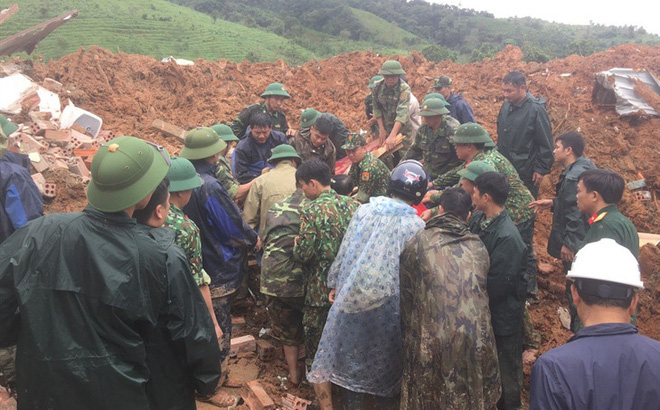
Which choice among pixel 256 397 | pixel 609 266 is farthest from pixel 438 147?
pixel 609 266

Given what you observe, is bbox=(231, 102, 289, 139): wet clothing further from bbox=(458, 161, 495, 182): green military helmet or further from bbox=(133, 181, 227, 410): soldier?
bbox=(133, 181, 227, 410): soldier

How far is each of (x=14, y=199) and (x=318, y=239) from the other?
9.71ft

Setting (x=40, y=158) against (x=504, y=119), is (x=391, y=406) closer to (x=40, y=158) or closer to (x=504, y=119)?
(x=504, y=119)

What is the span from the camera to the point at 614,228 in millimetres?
3420

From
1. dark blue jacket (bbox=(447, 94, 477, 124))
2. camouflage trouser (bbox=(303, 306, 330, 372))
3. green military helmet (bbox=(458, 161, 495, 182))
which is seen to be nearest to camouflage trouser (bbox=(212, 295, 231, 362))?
camouflage trouser (bbox=(303, 306, 330, 372))

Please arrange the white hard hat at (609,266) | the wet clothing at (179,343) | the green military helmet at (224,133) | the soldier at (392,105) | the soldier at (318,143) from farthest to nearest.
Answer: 1. the soldier at (392,105)
2. the soldier at (318,143)
3. the green military helmet at (224,133)
4. the wet clothing at (179,343)
5. the white hard hat at (609,266)

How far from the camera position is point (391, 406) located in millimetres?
3439

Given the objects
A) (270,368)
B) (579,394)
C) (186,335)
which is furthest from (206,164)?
(579,394)

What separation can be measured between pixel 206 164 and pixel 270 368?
217 cm

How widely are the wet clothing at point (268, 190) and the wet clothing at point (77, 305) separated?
271cm

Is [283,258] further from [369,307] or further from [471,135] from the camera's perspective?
[471,135]

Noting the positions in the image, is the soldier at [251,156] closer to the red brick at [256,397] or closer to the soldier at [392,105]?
the soldier at [392,105]

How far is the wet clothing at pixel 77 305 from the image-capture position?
1.90 m

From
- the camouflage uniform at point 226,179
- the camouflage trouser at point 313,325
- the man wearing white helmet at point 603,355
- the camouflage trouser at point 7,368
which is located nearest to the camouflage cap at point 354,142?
the camouflage uniform at point 226,179
